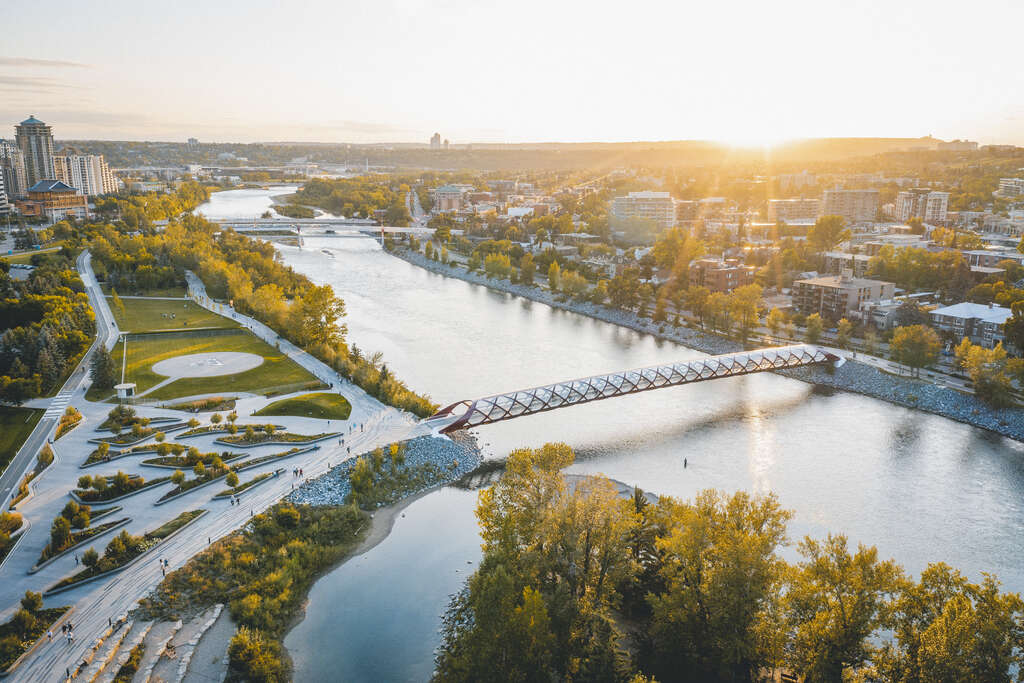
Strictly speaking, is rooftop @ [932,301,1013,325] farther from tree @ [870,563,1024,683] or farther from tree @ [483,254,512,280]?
tree @ [483,254,512,280]

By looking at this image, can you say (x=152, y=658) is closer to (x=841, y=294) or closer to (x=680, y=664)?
(x=680, y=664)

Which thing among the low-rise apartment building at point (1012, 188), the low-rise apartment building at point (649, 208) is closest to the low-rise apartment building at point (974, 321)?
the low-rise apartment building at point (649, 208)

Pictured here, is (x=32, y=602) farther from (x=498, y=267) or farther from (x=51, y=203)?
(x=51, y=203)

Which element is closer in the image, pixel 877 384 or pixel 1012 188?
A: pixel 877 384

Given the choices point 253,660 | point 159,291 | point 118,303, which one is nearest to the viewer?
point 253,660

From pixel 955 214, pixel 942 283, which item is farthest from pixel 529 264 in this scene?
pixel 955 214

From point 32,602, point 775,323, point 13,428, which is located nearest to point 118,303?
point 13,428

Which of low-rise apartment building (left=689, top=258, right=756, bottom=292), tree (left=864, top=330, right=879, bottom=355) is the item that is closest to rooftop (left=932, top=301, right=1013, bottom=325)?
tree (left=864, top=330, right=879, bottom=355)

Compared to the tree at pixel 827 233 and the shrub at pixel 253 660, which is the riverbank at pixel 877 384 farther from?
the shrub at pixel 253 660
